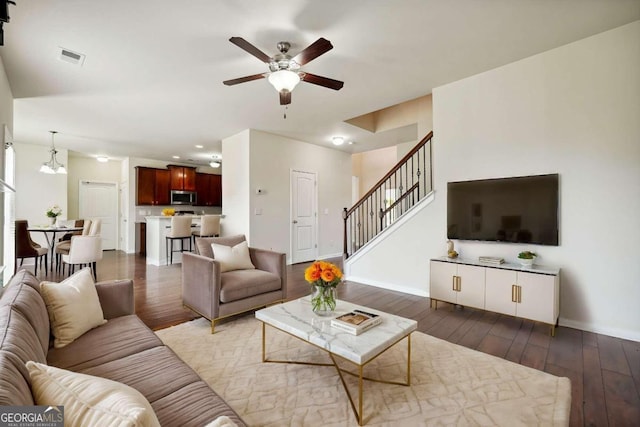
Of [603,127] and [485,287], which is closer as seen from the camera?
[603,127]

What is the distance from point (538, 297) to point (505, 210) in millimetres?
951

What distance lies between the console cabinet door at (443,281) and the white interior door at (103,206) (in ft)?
29.3

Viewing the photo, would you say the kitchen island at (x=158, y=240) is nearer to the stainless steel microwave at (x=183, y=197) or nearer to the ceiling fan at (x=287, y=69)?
the stainless steel microwave at (x=183, y=197)

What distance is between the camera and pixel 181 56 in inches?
115

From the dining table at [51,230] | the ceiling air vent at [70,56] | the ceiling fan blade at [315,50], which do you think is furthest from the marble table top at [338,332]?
the dining table at [51,230]

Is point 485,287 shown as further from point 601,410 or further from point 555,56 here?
point 555,56

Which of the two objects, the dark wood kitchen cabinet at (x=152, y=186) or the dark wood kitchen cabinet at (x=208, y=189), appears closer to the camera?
the dark wood kitchen cabinet at (x=152, y=186)

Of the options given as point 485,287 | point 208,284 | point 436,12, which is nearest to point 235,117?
point 208,284

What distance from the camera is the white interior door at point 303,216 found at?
624 centimetres

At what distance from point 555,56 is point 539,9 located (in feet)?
2.92

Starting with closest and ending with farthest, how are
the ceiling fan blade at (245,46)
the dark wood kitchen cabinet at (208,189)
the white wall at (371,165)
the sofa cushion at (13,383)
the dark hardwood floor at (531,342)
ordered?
the sofa cushion at (13,383), the dark hardwood floor at (531,342), the ceiling fan blade at (245,46), the dark wood kitchen cabinet at (208,189), the white wall at (371,165)

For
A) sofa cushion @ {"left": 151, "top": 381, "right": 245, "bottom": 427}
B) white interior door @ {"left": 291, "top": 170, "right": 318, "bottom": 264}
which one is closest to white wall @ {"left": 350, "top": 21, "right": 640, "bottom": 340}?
sofa cushion @ {"left": 151, "top": 381, "right": 245, "bottom": 427}

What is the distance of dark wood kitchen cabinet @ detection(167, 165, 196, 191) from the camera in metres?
8.49

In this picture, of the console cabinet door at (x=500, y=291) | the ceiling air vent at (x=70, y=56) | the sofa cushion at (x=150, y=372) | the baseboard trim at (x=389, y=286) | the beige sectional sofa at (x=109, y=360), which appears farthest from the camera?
the baseboard trim at (x=389, y=286)
